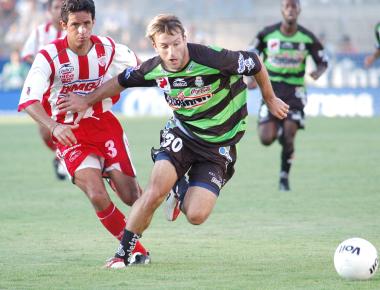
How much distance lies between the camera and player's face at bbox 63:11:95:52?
8078mm

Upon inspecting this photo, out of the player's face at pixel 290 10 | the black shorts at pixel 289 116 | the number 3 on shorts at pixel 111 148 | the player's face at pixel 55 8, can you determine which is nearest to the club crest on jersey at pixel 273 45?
the player's face at pixel 290 10

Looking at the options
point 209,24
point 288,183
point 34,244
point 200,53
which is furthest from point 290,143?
point 209,24

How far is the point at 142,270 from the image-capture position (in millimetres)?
7730

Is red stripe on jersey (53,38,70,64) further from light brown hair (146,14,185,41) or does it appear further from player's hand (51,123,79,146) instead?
light brown hair (146,14,185,41)

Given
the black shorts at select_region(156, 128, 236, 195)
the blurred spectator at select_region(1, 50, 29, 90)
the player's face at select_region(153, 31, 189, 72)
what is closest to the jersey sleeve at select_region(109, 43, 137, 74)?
the black shorts at select_region(156, 128, 236, 195)

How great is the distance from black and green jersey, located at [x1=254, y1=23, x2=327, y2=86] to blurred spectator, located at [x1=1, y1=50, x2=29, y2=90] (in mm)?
16790

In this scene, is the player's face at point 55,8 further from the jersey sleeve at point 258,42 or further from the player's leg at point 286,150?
the player's leg at point 286,150

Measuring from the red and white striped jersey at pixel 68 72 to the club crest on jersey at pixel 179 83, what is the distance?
2.70ft

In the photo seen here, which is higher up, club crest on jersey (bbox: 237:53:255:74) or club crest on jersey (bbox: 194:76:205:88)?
club crest on jersey (bbox: 237:53:255:74)

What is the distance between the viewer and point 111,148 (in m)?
8.41

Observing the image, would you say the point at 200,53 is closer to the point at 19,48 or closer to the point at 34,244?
the point at 34,244

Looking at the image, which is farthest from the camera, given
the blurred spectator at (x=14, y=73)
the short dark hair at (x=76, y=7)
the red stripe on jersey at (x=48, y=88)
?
the blurred spectator at (x=14, y=73)

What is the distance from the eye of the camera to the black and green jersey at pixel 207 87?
25.5 feet

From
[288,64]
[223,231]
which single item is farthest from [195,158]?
[288,64]
